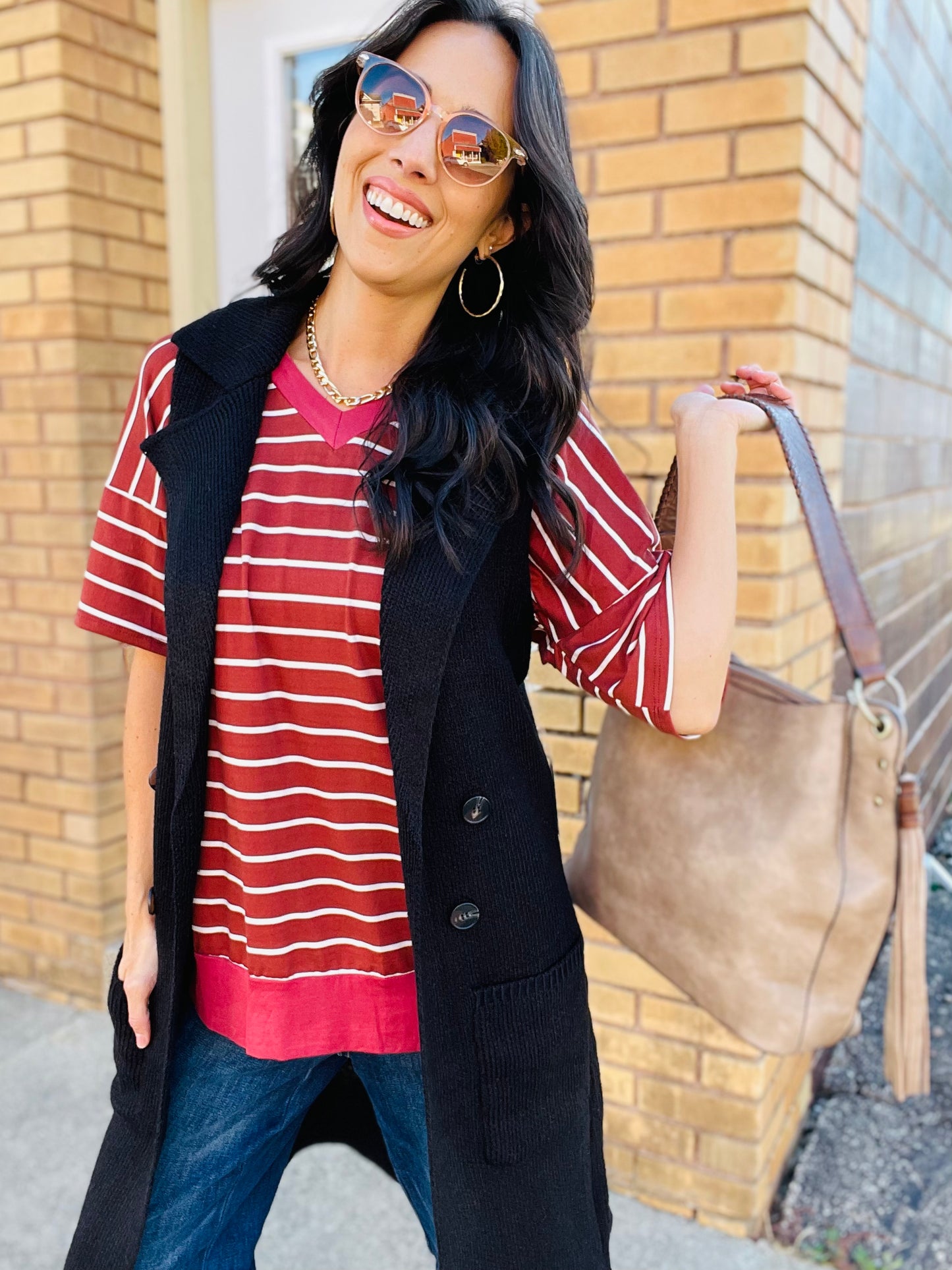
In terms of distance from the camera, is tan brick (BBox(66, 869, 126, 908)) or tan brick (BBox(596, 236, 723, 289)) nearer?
tan brick (BBox(596, 236, 723, 289))

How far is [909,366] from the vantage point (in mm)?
3768

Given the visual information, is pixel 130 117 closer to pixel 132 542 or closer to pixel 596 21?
pixel 596 21

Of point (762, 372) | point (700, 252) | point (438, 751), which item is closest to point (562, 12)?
point (700, 252)

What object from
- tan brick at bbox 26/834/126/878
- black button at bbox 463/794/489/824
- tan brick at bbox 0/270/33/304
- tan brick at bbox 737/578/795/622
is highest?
Result: tan brick at bbox 0/270/33/304

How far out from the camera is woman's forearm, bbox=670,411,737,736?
138cm

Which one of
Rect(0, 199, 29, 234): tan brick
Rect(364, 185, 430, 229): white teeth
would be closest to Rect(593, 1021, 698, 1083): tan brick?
Rect(364, 185, 430, 229): white teeth

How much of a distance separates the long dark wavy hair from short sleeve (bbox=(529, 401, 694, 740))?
0.03 m

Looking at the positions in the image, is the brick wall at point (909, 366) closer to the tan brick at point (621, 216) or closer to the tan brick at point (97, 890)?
the tan brick at point (621, 216)

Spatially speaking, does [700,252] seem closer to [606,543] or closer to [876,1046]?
[606,543]

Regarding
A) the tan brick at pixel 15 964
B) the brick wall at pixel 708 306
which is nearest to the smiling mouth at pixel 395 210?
the brick wall at pixel 708 306

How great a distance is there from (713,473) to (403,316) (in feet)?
1.64

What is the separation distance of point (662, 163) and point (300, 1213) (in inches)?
101

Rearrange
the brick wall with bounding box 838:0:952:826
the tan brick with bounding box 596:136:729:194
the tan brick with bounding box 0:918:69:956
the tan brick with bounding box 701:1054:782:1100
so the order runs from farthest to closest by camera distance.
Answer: the tan brick with bounding box 0:918:69:956, the brick wall with bounding box 838:0:952:826, the tan brick with bounding box 701:1054:782:1100, the tan brick with bounding box 596:136:729:194

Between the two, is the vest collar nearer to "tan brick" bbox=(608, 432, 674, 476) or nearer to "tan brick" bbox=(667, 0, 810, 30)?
"tan brick" bbox=(608, 432, 674, 476)
